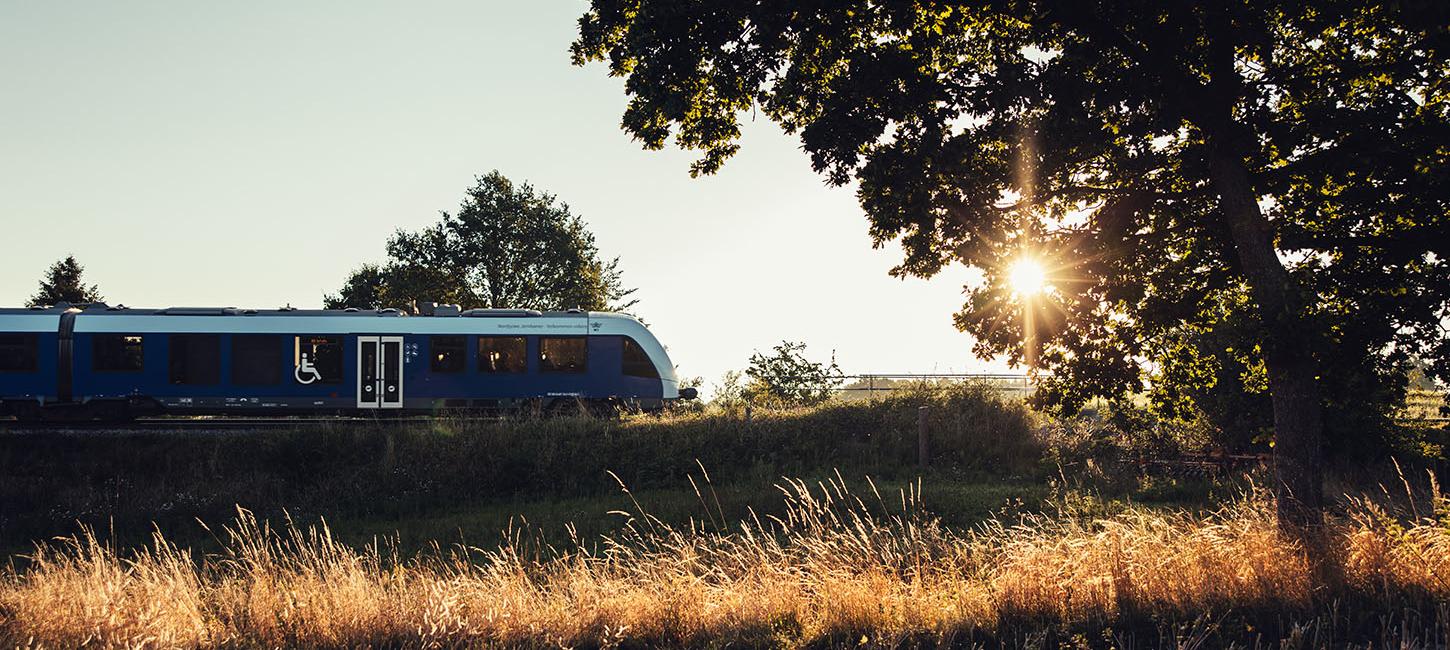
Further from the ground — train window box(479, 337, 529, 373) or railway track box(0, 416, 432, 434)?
train window box(479, 337, 529, 373)

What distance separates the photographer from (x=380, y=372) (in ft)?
80.3

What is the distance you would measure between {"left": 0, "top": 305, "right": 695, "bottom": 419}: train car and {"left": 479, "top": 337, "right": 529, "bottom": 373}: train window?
0.03m

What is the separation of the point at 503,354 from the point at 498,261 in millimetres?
24863

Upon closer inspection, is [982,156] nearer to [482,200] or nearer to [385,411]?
[385,411]

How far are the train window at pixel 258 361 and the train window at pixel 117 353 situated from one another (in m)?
2.27

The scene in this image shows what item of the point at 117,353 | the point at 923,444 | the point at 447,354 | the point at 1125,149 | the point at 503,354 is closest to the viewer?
the point at 1125,149

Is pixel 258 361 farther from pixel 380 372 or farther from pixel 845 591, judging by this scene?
pixel 845 591

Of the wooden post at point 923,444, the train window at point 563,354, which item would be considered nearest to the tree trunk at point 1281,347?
the wooden post at point 923,444

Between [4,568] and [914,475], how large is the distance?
51.9 ft

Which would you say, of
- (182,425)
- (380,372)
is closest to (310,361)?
(380,372)

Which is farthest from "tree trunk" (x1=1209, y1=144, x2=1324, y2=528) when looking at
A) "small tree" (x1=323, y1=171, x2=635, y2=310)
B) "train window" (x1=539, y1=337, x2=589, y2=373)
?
"small tree" (x1=323, y1=171, x2=635, y2=310)

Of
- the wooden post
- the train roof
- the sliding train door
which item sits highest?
the train roof

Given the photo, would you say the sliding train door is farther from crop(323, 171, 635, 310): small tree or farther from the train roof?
crop(323, 171, 635, 310): small tree

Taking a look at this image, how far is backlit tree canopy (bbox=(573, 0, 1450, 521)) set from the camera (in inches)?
396
